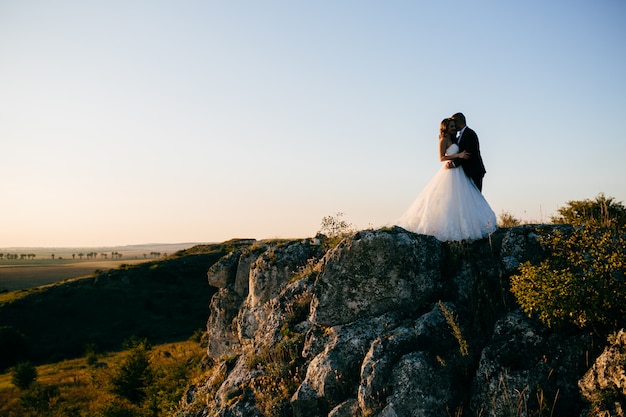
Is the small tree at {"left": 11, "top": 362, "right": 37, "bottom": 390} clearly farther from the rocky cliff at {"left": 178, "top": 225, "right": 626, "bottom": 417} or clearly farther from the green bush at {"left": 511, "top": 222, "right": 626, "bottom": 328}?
the green bush at {"left": 511, "top": 222, "right": 626, "bottom": 328}

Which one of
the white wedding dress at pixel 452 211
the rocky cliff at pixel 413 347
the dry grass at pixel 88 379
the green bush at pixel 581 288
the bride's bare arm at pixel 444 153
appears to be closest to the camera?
the green bush at pixel 581 288

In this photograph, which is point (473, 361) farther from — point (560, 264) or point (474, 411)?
point (560, 264)

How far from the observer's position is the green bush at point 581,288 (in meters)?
7.18

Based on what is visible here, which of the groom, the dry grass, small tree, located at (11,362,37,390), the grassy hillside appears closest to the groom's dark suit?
the groom

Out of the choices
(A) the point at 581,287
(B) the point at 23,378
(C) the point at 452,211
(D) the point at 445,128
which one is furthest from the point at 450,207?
(B) the point at 23,378

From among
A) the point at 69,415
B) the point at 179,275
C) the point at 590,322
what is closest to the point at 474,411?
the point at 590,322

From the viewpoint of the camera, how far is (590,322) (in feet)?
24.7

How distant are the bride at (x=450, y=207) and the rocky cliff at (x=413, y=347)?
0.51 m

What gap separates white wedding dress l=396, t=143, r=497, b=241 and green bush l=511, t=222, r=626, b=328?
2.87 m

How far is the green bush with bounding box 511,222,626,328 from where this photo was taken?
Answer: 718cm

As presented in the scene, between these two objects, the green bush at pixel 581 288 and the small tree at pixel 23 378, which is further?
the small tree at pixel 23 378

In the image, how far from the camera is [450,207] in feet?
38.1

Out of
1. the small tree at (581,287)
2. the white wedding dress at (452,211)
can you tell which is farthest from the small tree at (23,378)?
the small tree at (581,287)

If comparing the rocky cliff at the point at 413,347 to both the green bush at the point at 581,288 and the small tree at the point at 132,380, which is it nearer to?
the green bush at the point at 581,288
